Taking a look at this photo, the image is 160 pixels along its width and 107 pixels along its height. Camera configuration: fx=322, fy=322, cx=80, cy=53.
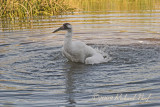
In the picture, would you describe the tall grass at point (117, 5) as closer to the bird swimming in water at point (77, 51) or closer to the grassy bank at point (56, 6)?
the grassy bank at point (56, 6)

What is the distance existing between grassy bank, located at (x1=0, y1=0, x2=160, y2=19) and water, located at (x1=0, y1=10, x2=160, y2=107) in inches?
90.9

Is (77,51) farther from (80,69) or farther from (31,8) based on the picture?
(31,8)

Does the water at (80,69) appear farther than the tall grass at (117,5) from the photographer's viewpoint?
No

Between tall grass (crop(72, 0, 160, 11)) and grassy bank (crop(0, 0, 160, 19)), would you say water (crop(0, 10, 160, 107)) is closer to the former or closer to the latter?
grassy bank (crop(0, 0, 160, 19))

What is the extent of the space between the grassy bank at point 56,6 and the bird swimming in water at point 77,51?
28.6 feet

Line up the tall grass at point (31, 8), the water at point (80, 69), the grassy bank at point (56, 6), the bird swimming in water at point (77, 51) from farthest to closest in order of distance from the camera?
the grassy bank at point (56, 6) → the tall grass at point (31, 8) → the bird swimming in water at point (77, 51) → the water at point (80, 69)

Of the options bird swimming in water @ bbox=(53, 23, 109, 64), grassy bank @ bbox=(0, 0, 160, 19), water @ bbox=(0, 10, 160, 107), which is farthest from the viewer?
grassy bank @ bbox=(0, 0, 160, 19)

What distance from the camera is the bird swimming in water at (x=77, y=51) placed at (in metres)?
9.10

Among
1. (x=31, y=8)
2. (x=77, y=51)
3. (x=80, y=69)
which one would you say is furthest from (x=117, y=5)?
(x=80, y=69)

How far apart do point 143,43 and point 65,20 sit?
6150 mm

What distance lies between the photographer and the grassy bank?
18.1 metres

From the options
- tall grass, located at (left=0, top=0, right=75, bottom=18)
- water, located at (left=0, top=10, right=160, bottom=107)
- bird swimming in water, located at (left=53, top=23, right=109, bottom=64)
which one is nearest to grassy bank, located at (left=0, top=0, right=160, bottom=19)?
tall grass, located at (left=0, top=0, right=75, bottom=18)

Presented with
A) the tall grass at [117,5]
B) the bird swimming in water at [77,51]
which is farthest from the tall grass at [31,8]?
the bird swimming in water at [77,51]

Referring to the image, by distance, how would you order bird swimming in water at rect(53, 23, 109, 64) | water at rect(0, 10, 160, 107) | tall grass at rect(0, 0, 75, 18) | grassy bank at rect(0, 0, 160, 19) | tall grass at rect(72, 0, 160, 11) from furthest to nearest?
tall grass at rect(72, 0, 160, 11)
grassy bank at rect(0, 0, 160, 19)
tall grass at rect(0, 0, 75, 18)
bird swimming in water at rect(53, 23, 109, 64)
water at rect(0, 10, 160, 107)
